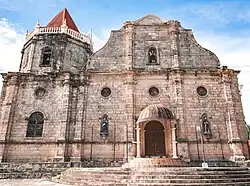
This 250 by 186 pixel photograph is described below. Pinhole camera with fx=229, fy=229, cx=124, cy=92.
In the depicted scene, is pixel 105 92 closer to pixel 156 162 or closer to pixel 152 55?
pixel 152 55

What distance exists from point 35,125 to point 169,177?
468 inches

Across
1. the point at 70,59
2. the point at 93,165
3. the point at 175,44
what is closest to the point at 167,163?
the point at 93,165

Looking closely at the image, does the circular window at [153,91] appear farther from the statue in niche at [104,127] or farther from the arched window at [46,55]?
the arched window at [46,55]

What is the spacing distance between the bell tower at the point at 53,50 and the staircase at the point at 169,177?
11.8m

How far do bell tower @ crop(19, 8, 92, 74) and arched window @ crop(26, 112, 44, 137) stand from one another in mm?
3840

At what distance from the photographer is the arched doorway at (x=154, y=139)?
50.4 ft

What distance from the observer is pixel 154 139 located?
15578mm

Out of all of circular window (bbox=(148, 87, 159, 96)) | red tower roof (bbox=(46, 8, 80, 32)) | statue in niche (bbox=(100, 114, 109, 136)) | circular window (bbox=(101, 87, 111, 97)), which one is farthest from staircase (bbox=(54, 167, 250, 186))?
red tower roof (bbox=(46, 8, 80, 32))

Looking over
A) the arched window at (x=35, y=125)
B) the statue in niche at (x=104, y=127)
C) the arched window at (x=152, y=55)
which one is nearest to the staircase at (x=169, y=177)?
the statue in niche at (x=104, y=127)

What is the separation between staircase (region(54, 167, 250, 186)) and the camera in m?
8.64

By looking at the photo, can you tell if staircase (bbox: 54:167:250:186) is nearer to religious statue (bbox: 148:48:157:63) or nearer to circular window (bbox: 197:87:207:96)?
circular window (bbox: 197:87:207:96)

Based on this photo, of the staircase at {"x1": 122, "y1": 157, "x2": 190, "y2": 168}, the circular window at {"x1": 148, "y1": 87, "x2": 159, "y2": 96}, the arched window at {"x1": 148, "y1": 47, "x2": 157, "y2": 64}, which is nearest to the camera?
the staircase at {"x1": 122, "y1": 157, "x2": 190, "y2": 168}

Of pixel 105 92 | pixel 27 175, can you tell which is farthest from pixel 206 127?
pixel 27 175

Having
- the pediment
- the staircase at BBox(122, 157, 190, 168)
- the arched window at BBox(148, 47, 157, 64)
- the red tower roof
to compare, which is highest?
the red tower roof
